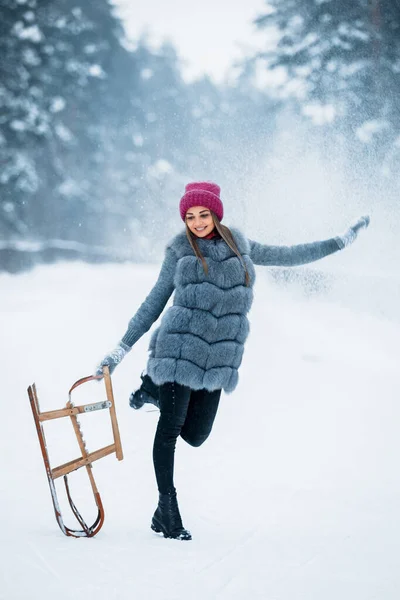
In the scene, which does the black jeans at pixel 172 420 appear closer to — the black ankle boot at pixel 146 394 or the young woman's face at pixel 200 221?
the black ankle boot at pixel 146 394

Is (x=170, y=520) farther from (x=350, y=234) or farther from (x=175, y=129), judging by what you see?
(x=175, y=129)

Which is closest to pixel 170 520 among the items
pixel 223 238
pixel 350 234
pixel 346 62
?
pixel 223 238

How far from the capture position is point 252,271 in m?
2.81

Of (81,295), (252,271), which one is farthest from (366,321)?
(252,271)

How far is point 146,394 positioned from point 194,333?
400mm

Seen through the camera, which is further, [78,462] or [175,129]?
[175,129]

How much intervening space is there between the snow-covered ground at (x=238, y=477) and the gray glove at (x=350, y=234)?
4.47 ft

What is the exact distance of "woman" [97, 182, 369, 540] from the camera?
2.68 m

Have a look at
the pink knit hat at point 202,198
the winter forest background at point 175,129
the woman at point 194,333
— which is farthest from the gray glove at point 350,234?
the winter forest background at point 175,129

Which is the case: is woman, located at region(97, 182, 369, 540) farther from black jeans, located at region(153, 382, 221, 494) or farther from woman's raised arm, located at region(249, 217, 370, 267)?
woman's raised arm, located at region(249, 217, 370, 267)

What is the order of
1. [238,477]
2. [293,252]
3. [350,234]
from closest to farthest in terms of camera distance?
[293,252] < [350,234] < [238,477]

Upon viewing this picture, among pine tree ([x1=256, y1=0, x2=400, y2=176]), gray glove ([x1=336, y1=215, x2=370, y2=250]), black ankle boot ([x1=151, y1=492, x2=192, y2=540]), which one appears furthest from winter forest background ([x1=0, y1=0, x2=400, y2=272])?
black ankle boot ([x1=151, y1=492, x2=192, y2=540])

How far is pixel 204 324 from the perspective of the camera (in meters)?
2.68

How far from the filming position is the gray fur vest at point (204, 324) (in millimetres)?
2670
